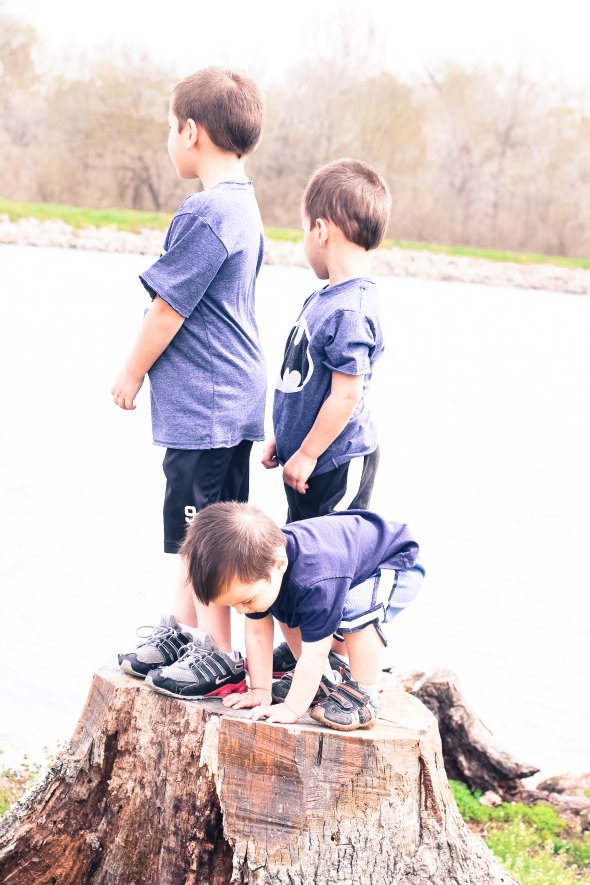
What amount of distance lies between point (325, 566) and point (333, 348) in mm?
570

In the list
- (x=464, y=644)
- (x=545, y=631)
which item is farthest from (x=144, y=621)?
(x=545, y=631)

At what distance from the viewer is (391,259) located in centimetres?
2889

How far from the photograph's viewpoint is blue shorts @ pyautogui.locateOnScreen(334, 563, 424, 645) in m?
2.61

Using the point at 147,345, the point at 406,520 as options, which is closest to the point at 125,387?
the point at 147,345

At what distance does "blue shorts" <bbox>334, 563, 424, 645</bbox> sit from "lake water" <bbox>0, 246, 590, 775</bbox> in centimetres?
176

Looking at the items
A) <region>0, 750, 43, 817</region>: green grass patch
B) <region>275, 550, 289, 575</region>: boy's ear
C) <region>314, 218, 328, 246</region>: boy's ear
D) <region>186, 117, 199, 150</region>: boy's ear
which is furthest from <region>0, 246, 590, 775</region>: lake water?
<region>186, 117, 199, 150</region>: boy's ear

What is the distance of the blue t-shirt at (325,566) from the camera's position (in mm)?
2500

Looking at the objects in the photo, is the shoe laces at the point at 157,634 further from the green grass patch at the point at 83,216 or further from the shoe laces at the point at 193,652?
the green grass patch at the point at 83,216

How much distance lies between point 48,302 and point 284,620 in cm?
1399

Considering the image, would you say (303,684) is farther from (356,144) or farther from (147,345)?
(356,144)

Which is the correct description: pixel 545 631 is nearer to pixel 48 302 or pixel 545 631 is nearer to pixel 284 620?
pixel 284 620

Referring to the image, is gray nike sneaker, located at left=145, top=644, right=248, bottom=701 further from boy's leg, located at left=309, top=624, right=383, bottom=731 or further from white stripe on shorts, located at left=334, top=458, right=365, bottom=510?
white stripe on shorts, located at left=334, top=458, right=365, bottom=510

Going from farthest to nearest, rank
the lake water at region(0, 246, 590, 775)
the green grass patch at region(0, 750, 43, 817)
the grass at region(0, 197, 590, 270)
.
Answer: the grass at region(0, 197, 590, 270)
the lake water at region(0, 246, 590, 775)
the green grass patch at region(0, 750, 43, 817)

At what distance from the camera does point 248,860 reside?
2.46 metres
